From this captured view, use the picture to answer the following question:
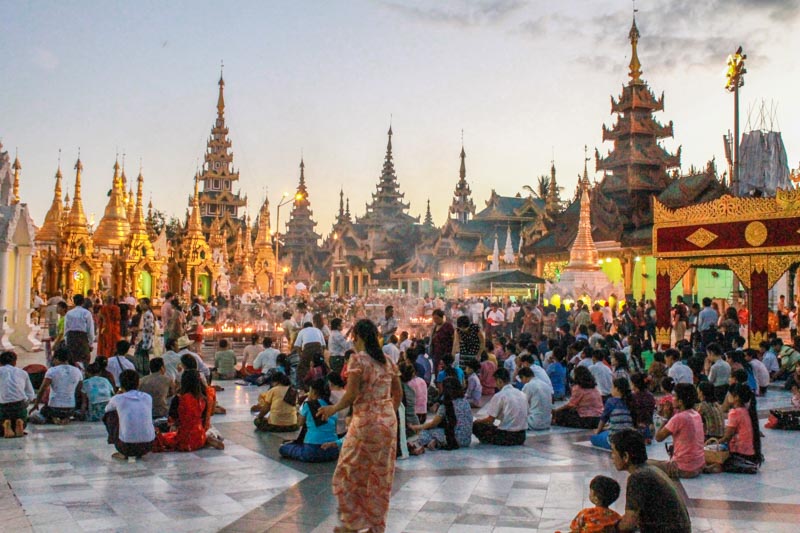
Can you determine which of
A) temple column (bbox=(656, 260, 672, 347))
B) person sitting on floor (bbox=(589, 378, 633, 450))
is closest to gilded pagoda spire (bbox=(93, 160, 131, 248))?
temple column (bbox=(656, 260, 672, 347))

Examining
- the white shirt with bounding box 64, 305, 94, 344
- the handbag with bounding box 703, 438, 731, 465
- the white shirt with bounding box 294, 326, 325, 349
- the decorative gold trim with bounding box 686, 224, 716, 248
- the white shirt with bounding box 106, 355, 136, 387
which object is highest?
the decorative gold trim with bounding box 686, 224, 716, 248

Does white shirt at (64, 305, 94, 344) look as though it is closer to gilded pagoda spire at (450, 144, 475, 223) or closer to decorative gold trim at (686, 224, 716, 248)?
decorative gold trim at (686, 224, 716, 248)

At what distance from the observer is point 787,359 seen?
14758 millimetres

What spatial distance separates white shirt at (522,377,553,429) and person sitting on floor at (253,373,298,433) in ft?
10.1

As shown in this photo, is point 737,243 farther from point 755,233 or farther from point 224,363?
point 224,363

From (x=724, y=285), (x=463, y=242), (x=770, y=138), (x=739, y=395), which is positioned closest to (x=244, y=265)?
(x=463, y=242)

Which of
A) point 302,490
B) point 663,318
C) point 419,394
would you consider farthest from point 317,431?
point 663,318

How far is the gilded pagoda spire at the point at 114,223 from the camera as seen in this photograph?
37031mm

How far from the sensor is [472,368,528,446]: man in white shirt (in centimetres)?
885

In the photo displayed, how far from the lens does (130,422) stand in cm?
775

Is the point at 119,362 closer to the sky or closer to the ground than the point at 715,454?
closer to the sky

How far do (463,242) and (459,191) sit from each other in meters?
25.0

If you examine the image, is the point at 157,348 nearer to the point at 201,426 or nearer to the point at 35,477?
the point at 201,426

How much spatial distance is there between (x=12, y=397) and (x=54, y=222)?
30536 millimetres
